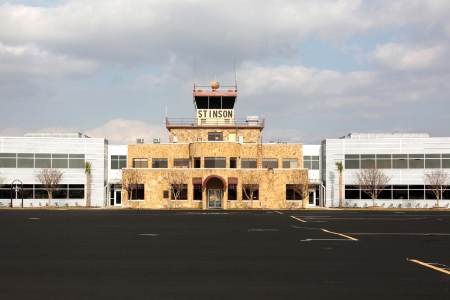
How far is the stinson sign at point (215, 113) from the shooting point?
76.7 metres

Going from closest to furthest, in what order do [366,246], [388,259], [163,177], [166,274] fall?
[166,274] < [388,259] < [366,246] < [163,177]

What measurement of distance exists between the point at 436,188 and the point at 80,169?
45730mm

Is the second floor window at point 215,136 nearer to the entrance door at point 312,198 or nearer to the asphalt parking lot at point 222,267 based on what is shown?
the entrance door at point 312,198

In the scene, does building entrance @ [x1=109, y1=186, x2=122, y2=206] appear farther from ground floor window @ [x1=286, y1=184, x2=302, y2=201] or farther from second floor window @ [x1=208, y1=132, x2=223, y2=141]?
ground floor window @ [x1=286, y1=184, x2=302, y2=201]

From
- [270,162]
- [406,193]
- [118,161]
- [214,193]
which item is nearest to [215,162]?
[214,193]

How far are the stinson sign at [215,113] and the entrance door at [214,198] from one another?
11.1 m

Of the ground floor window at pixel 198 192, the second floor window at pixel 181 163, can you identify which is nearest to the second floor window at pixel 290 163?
the ground floor window at pixel 198 192

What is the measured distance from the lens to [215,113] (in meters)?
76.8

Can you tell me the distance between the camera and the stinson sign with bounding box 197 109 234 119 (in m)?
76.7

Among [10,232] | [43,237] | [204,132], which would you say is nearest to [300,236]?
[43,237]

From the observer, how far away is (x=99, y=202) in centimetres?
7438

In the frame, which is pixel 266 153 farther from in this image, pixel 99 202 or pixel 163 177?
pixel 99 202

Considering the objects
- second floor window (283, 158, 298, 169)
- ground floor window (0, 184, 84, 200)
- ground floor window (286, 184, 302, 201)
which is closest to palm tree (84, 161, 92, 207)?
ground floor window (0, 184, 84, 200)

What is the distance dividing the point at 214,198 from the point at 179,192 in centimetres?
447
